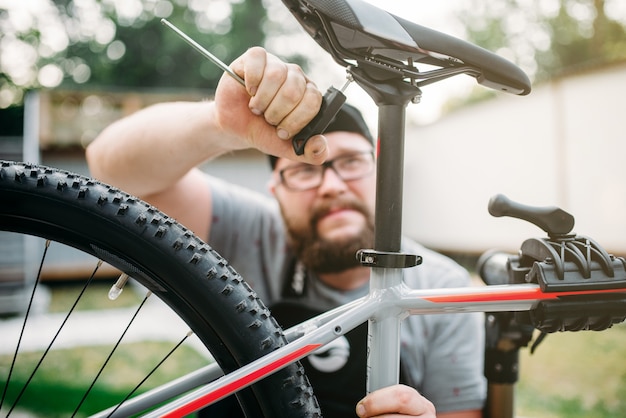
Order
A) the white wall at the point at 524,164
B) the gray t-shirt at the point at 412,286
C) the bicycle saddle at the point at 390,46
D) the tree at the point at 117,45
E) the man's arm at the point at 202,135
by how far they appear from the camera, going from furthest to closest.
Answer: the tree at the point at 117,45 < the white wall at the point at 524,164 < the gray t-shirt at the point at 412,286 < the man's arm at the point at 202,135 < the bicycle saddle at the point at 390,46

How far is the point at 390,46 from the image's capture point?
672mm

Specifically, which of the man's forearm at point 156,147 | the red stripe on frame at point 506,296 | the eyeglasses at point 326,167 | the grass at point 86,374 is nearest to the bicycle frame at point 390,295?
the red stripe on frame at point 506,296

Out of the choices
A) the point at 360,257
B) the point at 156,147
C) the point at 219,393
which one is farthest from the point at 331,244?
the point at 219,393

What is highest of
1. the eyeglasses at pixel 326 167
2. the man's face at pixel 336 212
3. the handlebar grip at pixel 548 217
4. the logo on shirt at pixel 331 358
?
the eyeglasses at pixel 326 167

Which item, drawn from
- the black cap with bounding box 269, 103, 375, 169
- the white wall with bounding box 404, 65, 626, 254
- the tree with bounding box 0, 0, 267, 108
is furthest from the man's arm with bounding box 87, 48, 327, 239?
the tree with bounding box 0, 0, 267, 108

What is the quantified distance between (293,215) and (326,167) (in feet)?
0.60

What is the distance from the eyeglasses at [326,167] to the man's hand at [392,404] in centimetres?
84

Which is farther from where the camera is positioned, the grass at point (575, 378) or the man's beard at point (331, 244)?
the grass at point (575, 378)

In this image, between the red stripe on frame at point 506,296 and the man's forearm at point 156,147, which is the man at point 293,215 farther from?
the red stripe on frame at point 506,296

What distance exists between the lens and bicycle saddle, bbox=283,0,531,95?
0.65 metres

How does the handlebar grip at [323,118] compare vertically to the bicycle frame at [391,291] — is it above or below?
above

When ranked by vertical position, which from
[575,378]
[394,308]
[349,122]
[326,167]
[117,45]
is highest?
[117,45]

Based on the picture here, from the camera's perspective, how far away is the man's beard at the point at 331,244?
4.91ft

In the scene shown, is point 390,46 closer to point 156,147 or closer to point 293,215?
point 156,147
